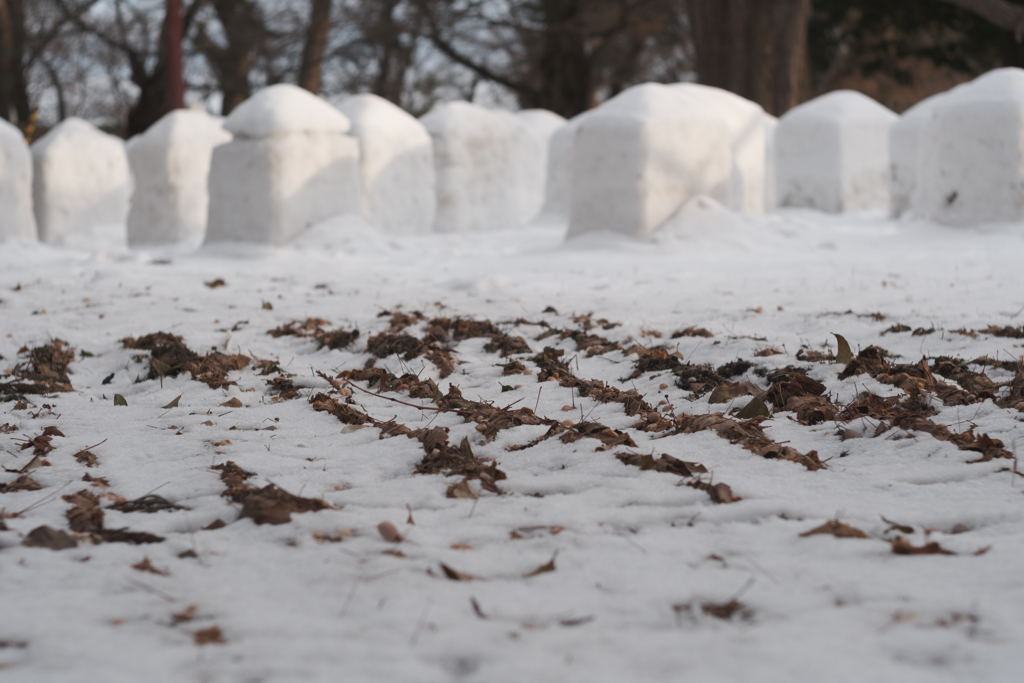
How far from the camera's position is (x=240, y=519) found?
202 centimetres

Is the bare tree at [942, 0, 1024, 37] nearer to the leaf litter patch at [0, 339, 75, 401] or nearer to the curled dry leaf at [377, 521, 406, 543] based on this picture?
the leaf litter patch at [0, 339, 75, 401]

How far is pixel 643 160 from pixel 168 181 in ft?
24.4

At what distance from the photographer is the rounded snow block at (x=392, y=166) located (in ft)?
40.7

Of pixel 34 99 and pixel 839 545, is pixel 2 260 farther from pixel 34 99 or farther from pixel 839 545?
pixel 34 99

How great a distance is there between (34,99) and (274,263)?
21949 mm

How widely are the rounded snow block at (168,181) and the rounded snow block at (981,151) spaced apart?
973 cm

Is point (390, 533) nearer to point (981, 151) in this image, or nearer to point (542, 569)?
point (542, 569)

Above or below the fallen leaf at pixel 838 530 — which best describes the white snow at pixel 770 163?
above

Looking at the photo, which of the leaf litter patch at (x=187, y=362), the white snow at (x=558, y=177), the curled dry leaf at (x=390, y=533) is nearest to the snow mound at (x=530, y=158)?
the white snow at (x=558, y=177)

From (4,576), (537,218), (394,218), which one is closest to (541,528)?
(4,576)

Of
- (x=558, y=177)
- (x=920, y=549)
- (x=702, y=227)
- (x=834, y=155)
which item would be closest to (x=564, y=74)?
(x=558, y=177)

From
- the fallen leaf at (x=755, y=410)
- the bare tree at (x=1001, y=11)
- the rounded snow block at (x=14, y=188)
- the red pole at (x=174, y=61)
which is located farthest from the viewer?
the red pole at (x=174, y=61)

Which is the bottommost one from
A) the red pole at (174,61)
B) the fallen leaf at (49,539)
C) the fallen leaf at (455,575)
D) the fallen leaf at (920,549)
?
the fallen leaf at (455,575)

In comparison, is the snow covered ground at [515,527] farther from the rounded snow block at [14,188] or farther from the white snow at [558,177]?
the white snow at [558,177]
